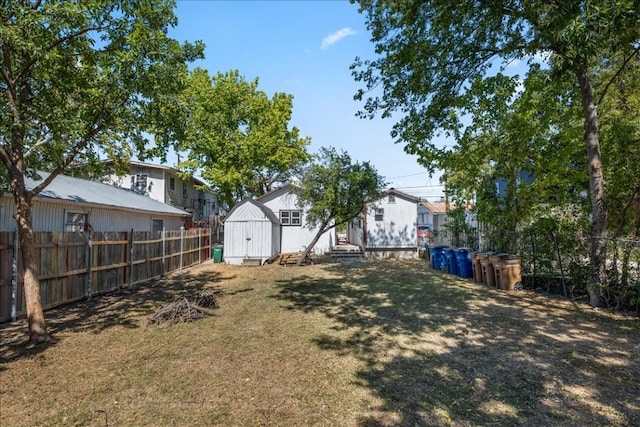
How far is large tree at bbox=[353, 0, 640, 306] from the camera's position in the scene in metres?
7.48

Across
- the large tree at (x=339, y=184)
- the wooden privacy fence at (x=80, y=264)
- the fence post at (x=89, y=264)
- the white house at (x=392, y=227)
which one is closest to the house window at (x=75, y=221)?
the wooden privacy fence at (x=80, y=264)

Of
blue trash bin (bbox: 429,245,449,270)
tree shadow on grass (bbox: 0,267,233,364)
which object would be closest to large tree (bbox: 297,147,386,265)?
blue trash bin (bbox: 429,245,449,270)

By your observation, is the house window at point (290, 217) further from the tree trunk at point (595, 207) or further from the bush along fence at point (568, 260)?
the tree trunk at point (595, 207)

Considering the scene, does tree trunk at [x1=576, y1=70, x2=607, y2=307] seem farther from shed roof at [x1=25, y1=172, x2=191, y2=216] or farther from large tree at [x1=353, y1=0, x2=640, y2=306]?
shed roof at [x1=25, y1=172, x2=191, y2=216]

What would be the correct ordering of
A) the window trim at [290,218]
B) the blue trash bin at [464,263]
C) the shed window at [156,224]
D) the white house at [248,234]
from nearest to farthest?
the blue trash bin at [464,263]
the shed window at [156,224]
the white house at [248,234]
the window trim at [290,218]

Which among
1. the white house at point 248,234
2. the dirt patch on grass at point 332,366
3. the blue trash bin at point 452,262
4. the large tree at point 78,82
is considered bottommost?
the dirt patch on grass at point 332,366

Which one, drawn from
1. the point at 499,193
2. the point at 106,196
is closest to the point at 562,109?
the point at 499,193

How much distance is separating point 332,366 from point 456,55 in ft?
27.7

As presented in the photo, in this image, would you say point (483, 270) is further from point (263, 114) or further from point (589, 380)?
point (263, 114)

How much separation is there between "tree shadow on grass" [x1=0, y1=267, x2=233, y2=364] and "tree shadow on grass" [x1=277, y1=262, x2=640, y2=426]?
3.56 m

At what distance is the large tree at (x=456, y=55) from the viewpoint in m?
7.48

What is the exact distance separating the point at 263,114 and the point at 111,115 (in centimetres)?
2145

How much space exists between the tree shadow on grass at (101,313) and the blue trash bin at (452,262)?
9168 mm

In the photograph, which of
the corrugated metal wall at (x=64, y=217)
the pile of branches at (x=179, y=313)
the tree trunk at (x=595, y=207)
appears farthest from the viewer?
the corrugated metal wall at (x=64, y=217)
